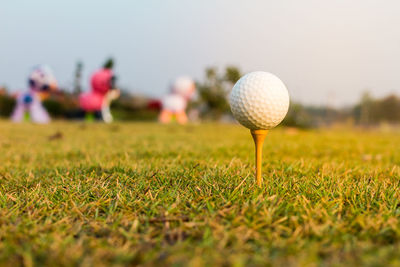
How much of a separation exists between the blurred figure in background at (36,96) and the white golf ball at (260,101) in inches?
510

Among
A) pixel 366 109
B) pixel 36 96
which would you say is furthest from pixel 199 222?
pixel 366 109

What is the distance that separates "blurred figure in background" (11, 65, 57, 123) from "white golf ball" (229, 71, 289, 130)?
42.5 feet

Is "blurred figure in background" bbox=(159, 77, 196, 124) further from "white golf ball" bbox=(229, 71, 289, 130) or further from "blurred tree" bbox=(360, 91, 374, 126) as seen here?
"blurred tree" bbox=(360, 91, 374, 126)

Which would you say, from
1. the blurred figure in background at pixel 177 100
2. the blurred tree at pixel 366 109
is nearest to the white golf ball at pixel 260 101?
the blurred figure in background at pixel 177 100

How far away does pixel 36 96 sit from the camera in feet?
43.2

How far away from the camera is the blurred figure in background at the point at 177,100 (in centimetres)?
1380

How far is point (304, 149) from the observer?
11.8ft

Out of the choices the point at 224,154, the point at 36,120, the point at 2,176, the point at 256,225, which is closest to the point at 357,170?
the point at 224,154

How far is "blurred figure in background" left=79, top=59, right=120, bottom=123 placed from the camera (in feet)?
42.8

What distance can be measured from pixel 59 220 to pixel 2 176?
118 cm

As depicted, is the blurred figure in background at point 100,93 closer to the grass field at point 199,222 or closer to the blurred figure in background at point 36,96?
the blurred figure in background at point 36,96

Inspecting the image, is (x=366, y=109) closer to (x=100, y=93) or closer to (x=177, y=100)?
(x=177, y=100)

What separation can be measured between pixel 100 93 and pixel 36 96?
8.93 ft

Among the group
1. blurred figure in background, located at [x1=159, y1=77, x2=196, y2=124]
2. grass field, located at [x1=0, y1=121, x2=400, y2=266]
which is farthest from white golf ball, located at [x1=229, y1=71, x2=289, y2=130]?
blurred figure in background, located at [x1=159, y1=77, x2=196, y2=124]
